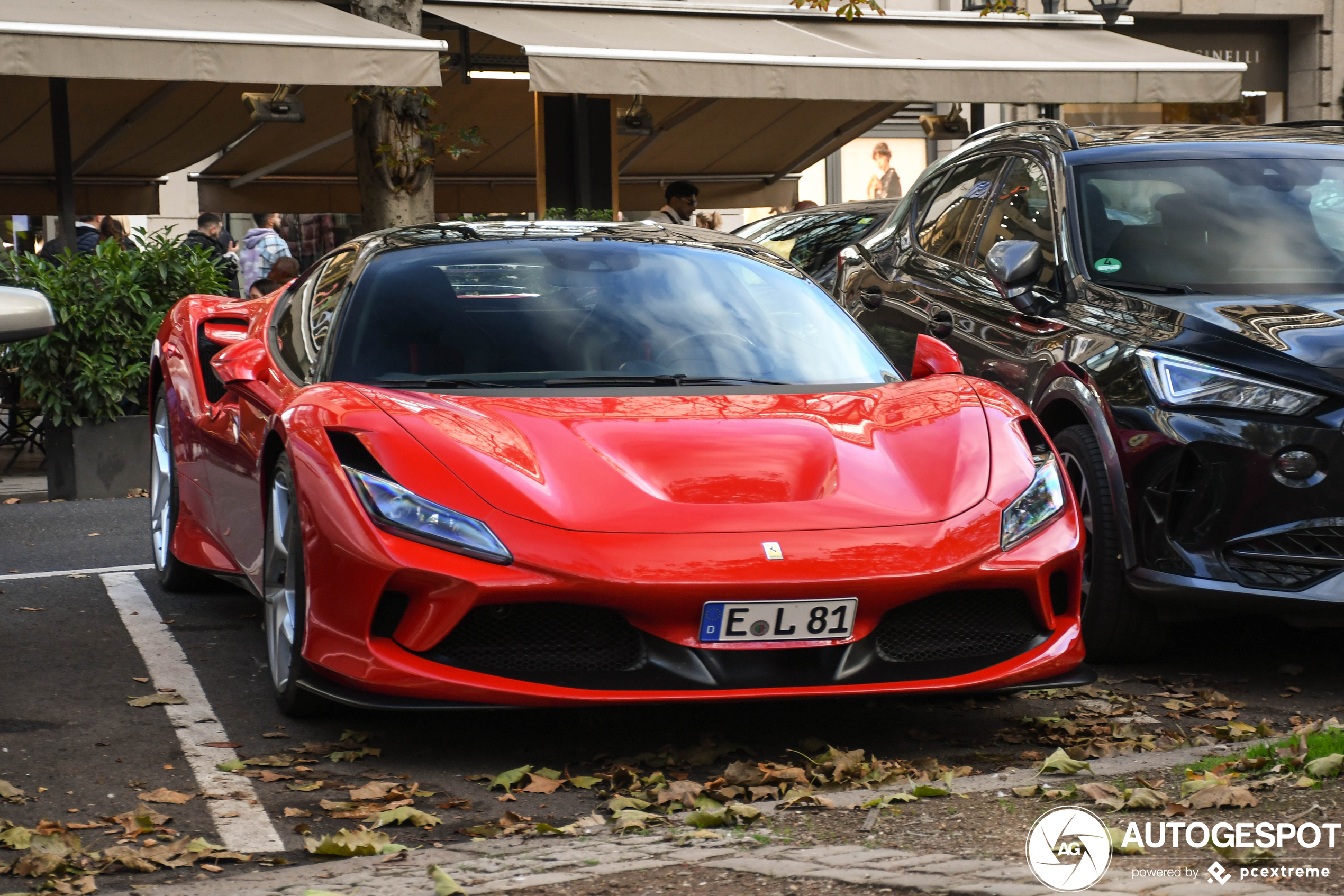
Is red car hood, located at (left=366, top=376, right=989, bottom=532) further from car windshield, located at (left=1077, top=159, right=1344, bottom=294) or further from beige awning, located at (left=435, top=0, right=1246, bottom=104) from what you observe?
beige awning, located at (left=435, top=0, right=1246, bottom=104)

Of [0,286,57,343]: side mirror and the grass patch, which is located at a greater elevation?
[0,286,57,343]: side mirror

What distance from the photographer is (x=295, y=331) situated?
19.7 ft

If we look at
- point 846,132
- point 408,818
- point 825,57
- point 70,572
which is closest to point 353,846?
point 408,818

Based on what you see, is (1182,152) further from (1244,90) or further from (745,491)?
(1244,90)

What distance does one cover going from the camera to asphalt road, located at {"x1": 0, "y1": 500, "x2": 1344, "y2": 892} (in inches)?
175

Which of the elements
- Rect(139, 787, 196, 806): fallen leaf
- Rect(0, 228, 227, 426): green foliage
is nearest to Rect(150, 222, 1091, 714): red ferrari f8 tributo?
Rect(139, 787, 196, 806): fallen leaf

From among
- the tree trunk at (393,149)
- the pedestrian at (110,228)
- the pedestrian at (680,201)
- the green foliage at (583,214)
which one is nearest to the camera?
the tree trunk at (393,149)

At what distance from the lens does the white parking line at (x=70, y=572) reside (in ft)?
25.0

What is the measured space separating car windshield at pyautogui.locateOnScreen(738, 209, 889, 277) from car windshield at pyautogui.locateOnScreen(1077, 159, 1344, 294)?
12.2ft

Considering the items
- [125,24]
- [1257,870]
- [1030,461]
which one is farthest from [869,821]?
[125,24]

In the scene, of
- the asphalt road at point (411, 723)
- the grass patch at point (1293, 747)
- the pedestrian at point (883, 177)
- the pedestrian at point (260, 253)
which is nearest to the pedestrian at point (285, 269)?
the pedestrian at point (260, 253)

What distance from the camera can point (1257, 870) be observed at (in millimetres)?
3502

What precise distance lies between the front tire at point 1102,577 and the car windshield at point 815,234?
14.9 ft

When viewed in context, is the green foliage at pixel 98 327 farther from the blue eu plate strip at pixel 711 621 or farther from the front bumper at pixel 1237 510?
the blue eu plate strip at pixel 711 621
